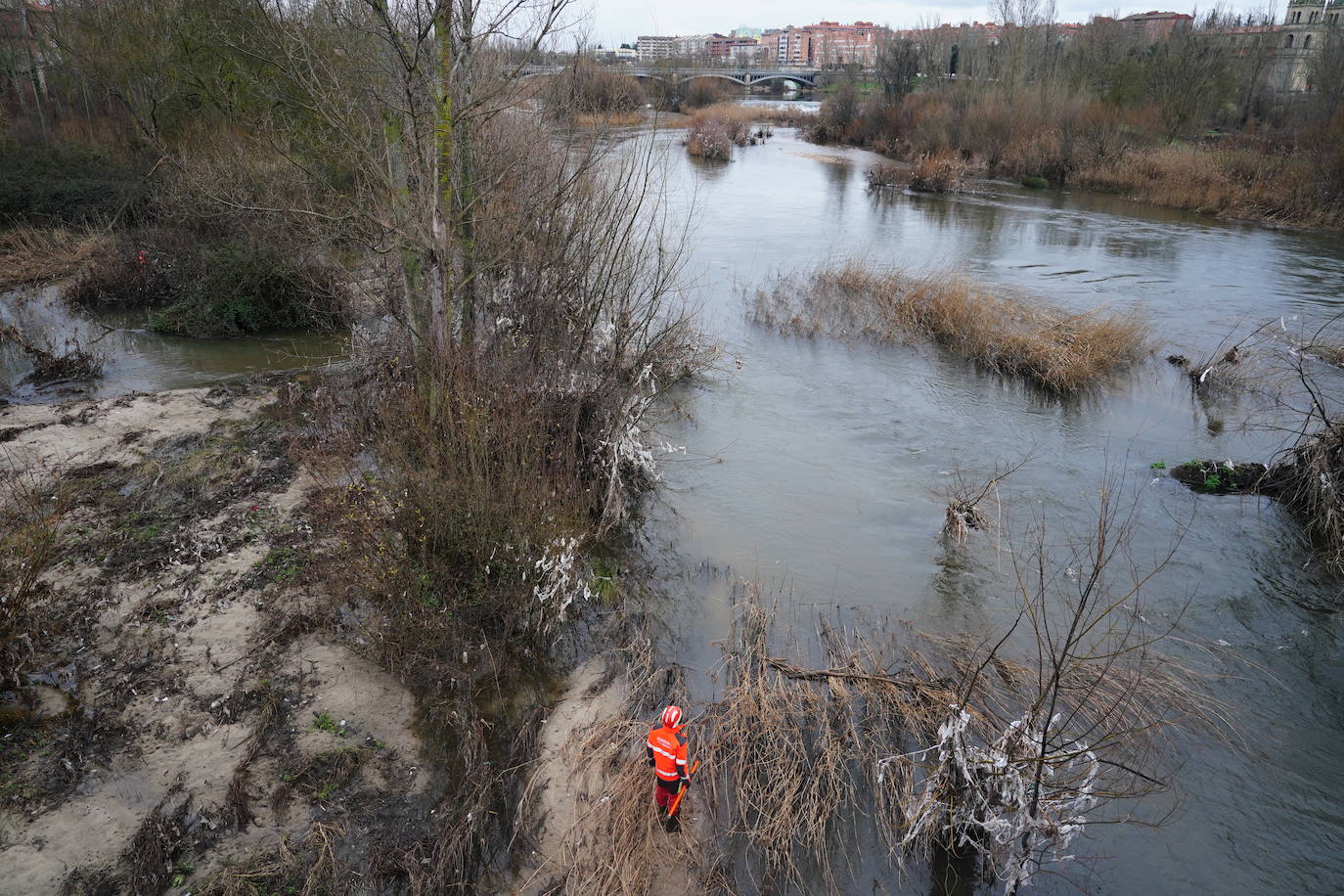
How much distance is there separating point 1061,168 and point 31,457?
3196 cm

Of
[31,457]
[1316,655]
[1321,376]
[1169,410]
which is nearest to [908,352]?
[1169,410]

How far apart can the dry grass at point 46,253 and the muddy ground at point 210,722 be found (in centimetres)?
931

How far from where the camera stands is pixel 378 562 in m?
6.00

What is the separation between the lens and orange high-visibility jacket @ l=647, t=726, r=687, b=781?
443 centimetres

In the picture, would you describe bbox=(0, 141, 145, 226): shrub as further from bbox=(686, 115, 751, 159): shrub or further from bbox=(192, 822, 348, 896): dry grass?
bbox=(686, 115, 751, 159): shrub

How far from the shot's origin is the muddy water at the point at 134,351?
36.9ft

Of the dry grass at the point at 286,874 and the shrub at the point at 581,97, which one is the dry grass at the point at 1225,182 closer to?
the shrub at the point at 581,97

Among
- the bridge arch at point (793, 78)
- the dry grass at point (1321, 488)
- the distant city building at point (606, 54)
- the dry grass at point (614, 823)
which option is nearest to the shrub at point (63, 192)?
the distant city building at point (606, 54)

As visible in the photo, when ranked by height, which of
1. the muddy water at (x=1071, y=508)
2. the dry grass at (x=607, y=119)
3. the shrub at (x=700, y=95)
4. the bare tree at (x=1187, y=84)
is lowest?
the muddy water at (x=1071, y=508)

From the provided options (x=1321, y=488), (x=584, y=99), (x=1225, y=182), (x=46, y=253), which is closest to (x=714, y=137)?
(x=1225, y=182)

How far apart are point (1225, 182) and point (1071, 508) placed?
22.0 meters

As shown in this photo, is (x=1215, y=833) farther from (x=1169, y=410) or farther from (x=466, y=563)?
(x=1169, y=410)

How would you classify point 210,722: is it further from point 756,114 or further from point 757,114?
point 757,114

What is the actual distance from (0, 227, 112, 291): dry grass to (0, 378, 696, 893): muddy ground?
30.6 ft
